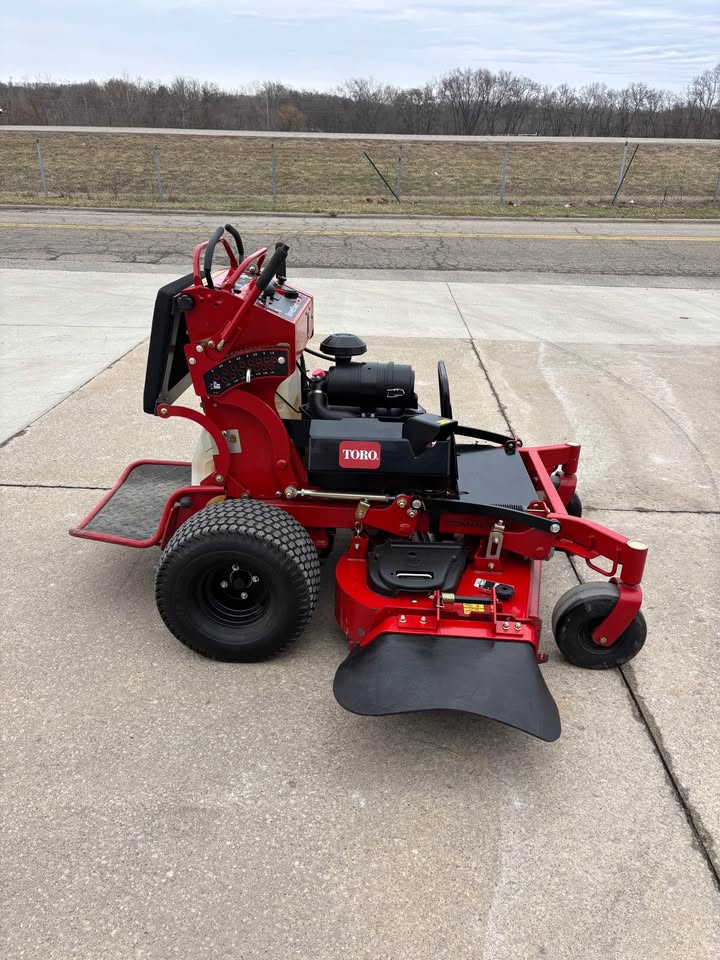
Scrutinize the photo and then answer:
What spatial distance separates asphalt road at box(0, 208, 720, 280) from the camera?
12016 mm

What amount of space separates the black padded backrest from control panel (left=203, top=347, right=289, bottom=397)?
0.21 metres

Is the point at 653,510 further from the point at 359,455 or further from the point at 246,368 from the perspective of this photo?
the point at 246,368

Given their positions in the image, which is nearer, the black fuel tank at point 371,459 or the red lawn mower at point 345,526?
the red lawn mower at point 345,526

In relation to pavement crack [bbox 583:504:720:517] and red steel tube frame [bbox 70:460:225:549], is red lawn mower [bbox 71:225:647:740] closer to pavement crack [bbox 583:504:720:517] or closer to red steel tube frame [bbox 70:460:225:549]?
red steel tube frame [bbox 70:460:225:549]

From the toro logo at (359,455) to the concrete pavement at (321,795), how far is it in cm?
77

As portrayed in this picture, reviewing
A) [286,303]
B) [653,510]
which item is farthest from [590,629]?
[286,303]

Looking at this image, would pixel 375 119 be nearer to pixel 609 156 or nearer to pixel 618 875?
pixel 609 156

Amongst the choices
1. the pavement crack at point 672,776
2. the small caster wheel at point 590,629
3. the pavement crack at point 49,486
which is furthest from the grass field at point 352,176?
the pavement crack at point 672,776

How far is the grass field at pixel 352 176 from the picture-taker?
18344 mm

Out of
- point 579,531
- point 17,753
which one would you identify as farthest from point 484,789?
point 17,753

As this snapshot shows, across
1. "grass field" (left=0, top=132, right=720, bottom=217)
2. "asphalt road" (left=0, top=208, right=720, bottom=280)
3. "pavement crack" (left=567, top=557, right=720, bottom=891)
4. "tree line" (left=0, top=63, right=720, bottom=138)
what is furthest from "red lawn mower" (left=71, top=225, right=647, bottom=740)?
"tree line" (left=0, top=63, right=720, bottom=138)

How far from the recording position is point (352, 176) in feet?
70.6

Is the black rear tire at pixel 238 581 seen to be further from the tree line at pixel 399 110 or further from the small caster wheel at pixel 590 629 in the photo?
the tree line at pixel 399 110

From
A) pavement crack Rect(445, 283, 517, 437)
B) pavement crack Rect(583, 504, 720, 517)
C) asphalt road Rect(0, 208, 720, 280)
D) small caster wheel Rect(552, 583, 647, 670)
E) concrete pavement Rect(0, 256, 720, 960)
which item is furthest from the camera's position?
asphalt road Rect(0, 208, 720, 280)
